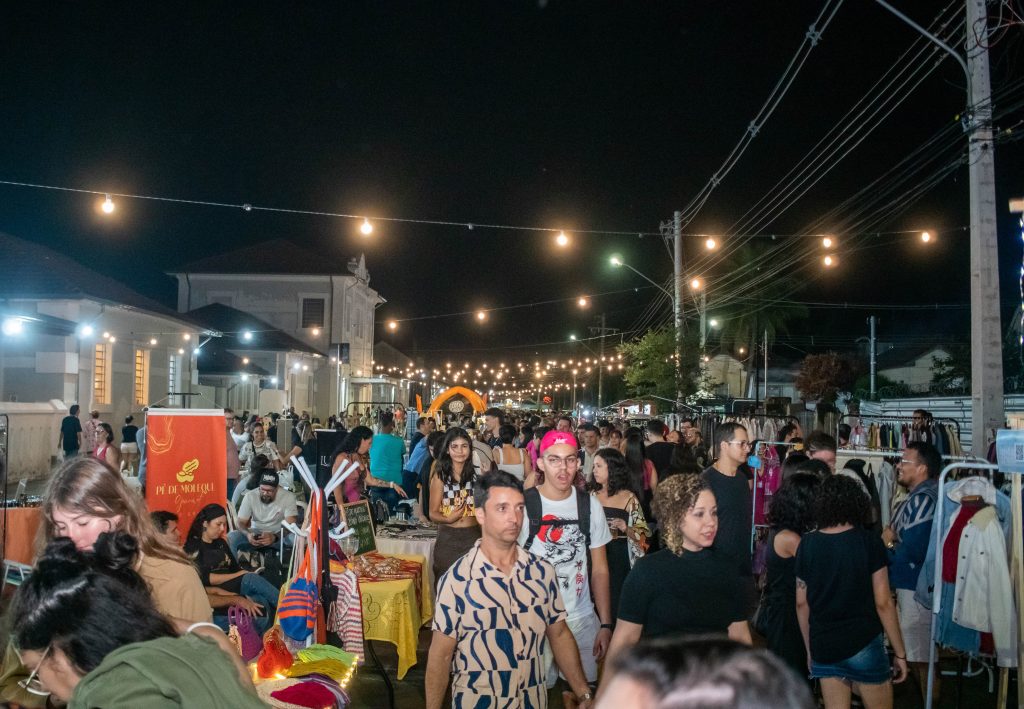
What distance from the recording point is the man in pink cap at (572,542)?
4.99 meters

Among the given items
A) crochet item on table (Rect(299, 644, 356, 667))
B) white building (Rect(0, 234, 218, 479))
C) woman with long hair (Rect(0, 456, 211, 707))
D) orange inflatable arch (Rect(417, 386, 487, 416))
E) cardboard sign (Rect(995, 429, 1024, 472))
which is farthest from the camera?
orange inflatable arch (Rect(417, 386, 487, 416))

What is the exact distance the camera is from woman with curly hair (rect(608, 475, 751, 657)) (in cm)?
354

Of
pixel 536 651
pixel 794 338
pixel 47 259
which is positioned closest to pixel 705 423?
pixel 536 651

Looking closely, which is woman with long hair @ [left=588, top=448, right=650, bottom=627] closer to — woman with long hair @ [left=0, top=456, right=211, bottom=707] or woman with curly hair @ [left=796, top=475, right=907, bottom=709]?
woman with curly hair @ [left=796, top=475, right=907, bottom=709]

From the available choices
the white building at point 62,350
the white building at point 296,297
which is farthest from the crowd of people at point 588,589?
the white building at point 296,297

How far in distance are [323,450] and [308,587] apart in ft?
6.13

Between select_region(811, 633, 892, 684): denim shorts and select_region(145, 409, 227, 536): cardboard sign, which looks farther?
select_region(145, 409, 227, 536): cardboard sign

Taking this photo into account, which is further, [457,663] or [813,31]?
[813,31]

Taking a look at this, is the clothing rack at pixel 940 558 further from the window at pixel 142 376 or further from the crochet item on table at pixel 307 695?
the window at pixel 142 376

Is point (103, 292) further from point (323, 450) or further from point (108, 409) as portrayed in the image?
point (323, 450)

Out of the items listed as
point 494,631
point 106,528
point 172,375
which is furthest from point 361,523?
point 172,375

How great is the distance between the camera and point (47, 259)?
26.8 metres

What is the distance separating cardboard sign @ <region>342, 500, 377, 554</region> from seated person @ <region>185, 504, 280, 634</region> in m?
1.03

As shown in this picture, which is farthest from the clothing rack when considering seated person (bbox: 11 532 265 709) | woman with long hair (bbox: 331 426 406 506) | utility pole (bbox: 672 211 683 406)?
utility pole (bbox: 672 211 683 406)
